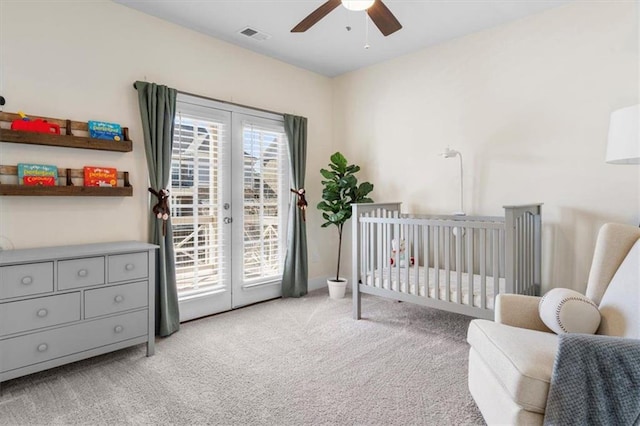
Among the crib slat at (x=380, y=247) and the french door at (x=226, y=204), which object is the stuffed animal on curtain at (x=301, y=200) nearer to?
the french door at (x=226, y=204)

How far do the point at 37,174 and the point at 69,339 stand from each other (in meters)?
1.09

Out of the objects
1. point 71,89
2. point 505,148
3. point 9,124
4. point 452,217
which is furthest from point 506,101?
point 9,124

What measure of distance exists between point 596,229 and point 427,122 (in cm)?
172

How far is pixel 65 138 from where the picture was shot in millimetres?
2459

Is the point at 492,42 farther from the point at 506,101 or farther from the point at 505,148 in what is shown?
the point at 505,148

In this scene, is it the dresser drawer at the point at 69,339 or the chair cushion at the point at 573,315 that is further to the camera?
the dresser drawer at the point at 69,339

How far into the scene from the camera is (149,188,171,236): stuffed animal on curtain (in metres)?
2.84

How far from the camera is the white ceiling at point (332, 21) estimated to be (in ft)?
9.14

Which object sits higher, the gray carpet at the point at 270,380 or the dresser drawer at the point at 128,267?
the dresser drawer at the point at 128,267

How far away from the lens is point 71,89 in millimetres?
2562

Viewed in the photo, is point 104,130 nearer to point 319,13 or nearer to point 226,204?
point 226,204

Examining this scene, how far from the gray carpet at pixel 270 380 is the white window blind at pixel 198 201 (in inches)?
19.0

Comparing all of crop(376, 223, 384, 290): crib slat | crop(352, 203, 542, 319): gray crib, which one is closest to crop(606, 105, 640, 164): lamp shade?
crop(352, 203, 542, 319): gray crib

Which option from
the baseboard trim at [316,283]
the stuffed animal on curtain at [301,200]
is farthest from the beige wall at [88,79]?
the baseboard trim at [316,283]
